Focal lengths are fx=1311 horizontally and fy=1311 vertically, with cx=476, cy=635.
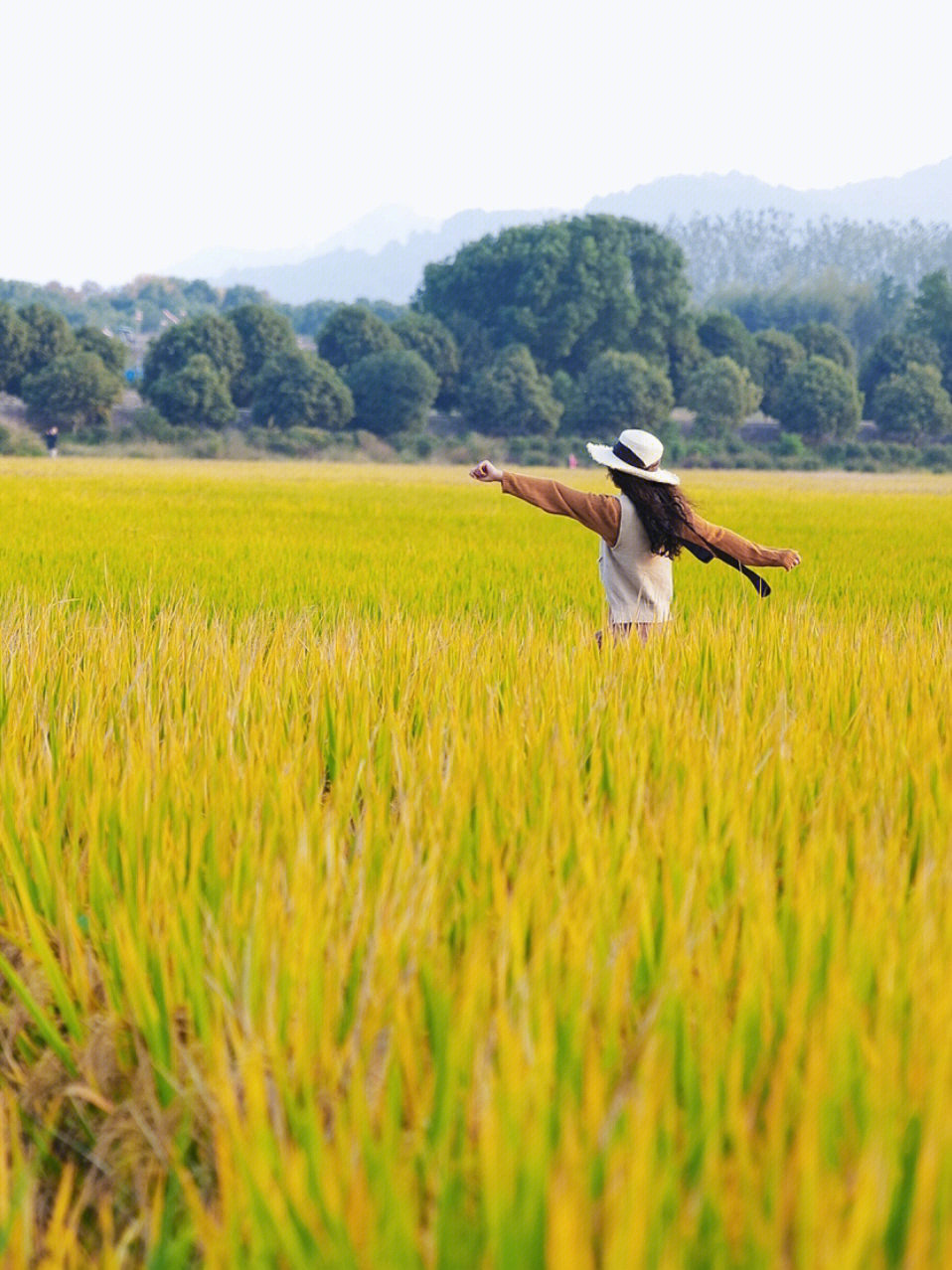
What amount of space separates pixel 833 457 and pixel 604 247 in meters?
18.0

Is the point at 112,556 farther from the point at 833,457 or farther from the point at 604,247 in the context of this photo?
the point at 604,247

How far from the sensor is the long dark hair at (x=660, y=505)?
13.4 feet

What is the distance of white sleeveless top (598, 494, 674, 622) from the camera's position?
4207 millimetres

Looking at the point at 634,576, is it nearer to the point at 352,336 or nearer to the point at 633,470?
the point at 633,470

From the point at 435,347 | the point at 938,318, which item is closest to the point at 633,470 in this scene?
the point at 435,347

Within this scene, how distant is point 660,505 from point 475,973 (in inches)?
121

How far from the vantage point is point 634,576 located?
427 centimetres

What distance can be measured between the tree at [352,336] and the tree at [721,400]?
13.6 metres

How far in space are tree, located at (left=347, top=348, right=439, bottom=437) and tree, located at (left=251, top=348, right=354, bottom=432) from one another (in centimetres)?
131

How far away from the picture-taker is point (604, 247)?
210ft

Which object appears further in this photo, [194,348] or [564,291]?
[564,291]

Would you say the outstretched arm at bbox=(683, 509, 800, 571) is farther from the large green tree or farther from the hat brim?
the large green tree

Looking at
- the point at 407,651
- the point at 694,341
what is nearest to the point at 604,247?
the point at 694,341

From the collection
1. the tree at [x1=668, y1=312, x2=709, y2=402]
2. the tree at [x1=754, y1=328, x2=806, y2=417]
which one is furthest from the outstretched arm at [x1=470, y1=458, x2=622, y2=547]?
the tree at [x1=754, y1=328, x2=806, y2=417]
